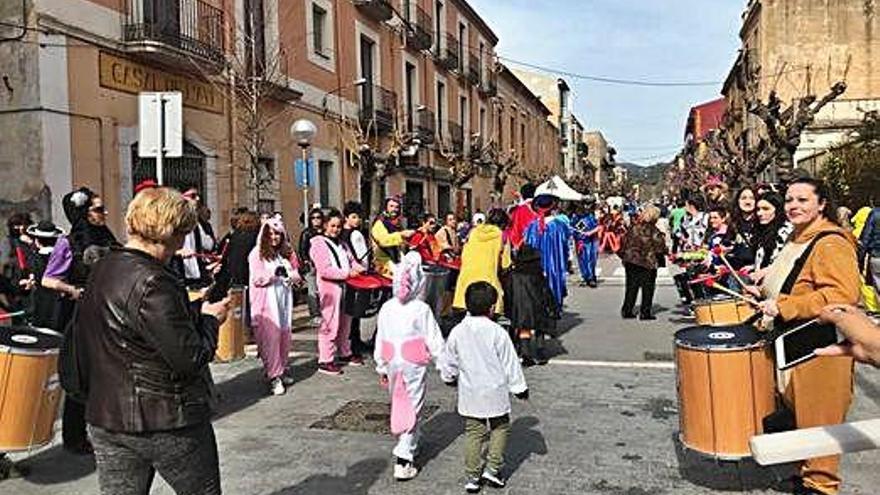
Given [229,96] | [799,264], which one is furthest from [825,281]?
[229,96]

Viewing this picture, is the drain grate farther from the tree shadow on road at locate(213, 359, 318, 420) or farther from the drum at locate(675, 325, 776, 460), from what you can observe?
the drum at locate(675, 325, 776, 460)

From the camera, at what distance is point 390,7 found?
78.2ft

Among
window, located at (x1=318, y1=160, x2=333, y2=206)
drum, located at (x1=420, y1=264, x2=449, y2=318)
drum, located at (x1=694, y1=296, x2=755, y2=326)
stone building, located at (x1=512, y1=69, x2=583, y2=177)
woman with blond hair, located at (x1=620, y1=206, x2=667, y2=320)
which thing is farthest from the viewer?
stone building, located at (x1=512, y1=69, x2=583, y2=177)

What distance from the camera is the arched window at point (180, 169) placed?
12508mm

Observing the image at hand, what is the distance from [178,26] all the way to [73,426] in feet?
30.4

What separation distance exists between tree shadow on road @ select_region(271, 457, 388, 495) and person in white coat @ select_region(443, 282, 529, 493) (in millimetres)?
645

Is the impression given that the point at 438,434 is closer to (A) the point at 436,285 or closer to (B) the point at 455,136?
(A) the point at 436,285

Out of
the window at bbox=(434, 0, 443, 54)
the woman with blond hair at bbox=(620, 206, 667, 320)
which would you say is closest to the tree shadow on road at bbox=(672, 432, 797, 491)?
the woman with blond hair at bbox=(620, 206, 667, 320)

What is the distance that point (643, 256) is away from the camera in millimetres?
11180

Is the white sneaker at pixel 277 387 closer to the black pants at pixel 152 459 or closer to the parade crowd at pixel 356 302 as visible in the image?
the parade crowd at pixel 356 302

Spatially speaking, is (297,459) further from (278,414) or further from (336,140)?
(336,140)

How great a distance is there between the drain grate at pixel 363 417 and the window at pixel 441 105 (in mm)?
24217

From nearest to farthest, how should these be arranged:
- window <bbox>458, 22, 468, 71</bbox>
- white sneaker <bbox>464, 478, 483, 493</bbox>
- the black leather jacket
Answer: the black leather jacket < white sneaker <bbox>464, 478, 483, 493</bbox> < window <bbox>458, 22, 468, 71</bbox>

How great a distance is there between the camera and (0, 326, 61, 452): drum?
14.9ft
